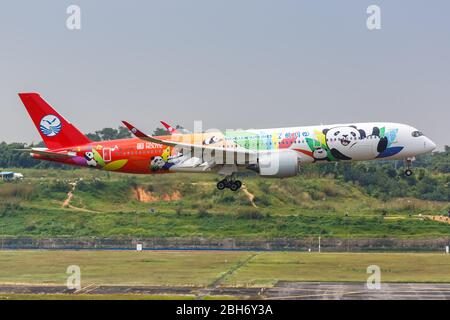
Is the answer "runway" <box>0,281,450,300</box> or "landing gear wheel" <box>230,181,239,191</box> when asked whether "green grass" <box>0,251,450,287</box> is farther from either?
"landing gear wheel" <box>230,181,239,191</box>

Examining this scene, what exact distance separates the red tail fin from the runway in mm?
15909

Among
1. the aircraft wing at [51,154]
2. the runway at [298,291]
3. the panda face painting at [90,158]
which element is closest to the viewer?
the runway at [298,291]

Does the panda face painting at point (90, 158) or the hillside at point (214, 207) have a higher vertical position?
the panda face painting at point (90, 158)

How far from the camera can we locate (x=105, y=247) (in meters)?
106

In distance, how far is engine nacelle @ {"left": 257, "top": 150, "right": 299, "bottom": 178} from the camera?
250 ft

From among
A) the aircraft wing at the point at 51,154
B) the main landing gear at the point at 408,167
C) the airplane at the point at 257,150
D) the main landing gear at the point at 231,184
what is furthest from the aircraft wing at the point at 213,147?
the main landing gear at the point at 408,167

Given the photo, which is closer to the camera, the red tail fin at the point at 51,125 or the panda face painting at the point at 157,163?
the panda face painting at the point at 157,163

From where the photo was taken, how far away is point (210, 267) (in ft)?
276

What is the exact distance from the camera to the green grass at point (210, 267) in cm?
7656

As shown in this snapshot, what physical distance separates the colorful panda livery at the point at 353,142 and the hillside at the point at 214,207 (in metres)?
29.5

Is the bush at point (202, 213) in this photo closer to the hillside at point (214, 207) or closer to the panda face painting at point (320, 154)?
the hillside at point (214, 207)

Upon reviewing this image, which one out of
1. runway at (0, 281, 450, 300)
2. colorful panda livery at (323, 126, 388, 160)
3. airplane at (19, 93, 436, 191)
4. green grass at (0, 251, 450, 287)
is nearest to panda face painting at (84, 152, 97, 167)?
airplane at (19, 93, 436, 191)
